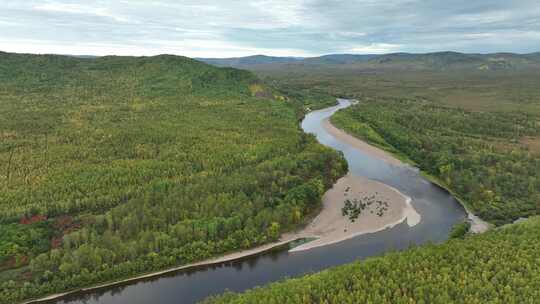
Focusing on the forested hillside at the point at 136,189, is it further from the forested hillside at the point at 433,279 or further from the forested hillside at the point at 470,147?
the forested hillside at the point at 470,147

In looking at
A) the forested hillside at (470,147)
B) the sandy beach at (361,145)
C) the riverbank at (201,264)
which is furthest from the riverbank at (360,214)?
the sandy beach at (361,145)

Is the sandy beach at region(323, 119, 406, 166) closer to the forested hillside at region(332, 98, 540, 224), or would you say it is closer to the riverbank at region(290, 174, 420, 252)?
the forested hillside at region(332, 98, 540, 224)

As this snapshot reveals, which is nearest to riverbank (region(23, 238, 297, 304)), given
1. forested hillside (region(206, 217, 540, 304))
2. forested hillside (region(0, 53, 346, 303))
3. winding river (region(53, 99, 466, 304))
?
winding river (region(53, 99, 466, 304))

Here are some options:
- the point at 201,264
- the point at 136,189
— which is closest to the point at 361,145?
the point at 136,189

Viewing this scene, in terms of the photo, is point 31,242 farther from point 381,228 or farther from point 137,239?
point 381,228

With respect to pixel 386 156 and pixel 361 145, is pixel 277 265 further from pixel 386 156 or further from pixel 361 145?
pixel 361 145
